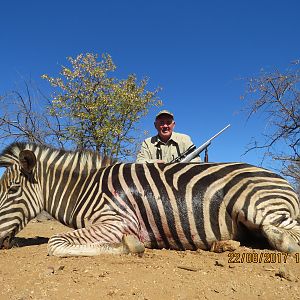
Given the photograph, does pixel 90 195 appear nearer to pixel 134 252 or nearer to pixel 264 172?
pixel 134 252

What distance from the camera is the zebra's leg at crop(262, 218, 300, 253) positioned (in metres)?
2.87

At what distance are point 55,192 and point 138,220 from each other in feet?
3.49

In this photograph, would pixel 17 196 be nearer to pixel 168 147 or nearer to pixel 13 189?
pixel 13 189

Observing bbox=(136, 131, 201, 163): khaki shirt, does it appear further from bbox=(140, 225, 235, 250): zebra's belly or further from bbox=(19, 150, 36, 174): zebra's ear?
bbox=(140, 225, 235, 250): zebra's belly

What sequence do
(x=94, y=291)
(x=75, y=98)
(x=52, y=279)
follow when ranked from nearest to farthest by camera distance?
(x=94, y=291)
(x=52, y=279)
(x=75, y=98)

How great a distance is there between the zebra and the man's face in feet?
6.50

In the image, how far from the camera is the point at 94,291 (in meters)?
2.05

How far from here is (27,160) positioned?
151 inches

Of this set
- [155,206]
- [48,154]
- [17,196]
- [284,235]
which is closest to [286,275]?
[284,235]

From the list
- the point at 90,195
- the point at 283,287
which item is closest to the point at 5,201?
the point at 90,195

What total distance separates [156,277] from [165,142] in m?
3.62
